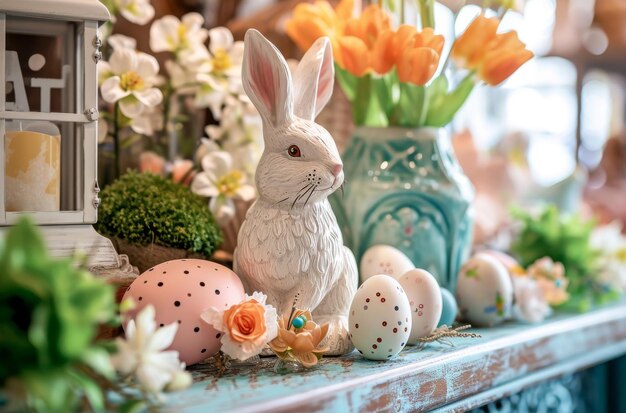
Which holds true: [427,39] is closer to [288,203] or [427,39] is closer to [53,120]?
[288,203]

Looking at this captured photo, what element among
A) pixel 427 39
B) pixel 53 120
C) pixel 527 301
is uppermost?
pixel 427 39

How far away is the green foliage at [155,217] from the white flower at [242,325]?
18cm

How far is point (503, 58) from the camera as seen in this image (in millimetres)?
933

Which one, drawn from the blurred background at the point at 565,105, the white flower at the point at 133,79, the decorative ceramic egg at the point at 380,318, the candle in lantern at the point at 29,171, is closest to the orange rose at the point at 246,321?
the decorative ceramic egg at the point at 380,318

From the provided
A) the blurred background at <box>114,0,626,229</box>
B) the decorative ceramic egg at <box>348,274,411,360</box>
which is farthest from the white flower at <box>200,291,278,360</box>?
the blurred background at <box>114,0,626,229</box>

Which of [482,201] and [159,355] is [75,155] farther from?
Result: [482,201]

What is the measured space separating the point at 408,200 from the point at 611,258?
46cm

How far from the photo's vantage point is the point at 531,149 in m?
1.62

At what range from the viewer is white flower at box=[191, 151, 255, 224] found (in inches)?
36.2

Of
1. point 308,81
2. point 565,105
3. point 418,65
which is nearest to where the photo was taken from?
point 308,81

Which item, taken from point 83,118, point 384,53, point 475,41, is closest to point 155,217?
point 83,118

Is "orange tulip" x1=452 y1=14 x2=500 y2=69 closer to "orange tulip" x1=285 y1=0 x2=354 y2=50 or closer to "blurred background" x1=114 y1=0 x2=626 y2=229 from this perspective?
"orange tulip" x1=285 y1=0 x2=354 y2=50

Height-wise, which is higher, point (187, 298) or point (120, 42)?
point (120, 42)

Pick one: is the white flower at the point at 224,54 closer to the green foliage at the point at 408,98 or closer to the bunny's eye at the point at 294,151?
the green foliage at the point at 408,98
